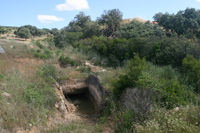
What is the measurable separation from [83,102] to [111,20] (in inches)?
808

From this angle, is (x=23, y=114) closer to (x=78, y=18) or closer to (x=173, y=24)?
(x=173, y=24)

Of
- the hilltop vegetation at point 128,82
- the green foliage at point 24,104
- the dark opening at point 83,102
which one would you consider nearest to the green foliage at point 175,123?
the hilltop vegetation at point 128,82

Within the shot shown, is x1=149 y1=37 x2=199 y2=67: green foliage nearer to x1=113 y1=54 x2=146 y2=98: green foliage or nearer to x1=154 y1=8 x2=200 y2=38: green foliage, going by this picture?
x1=113 y1=54 x2=146 y2=98: green foliage

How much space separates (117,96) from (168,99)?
293 cm

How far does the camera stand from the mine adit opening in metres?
10.1

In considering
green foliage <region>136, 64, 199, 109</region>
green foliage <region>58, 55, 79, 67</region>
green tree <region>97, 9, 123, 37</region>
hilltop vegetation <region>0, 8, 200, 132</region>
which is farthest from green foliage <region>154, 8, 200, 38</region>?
green foliage <region>136, 64, 199, 109</region>

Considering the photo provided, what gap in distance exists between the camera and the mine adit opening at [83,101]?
10.1 metres

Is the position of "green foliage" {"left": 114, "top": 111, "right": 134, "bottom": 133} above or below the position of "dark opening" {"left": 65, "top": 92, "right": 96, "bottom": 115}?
above

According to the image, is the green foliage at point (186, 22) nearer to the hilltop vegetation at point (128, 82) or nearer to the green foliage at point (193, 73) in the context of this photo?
the hilltop vegetation at point (128, 82)

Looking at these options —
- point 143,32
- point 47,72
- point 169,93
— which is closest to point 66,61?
point 47,72

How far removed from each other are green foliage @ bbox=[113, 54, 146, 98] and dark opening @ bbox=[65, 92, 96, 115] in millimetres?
3312

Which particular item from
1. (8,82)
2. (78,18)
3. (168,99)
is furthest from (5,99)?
(78,18)

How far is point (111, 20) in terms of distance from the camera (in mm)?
28125

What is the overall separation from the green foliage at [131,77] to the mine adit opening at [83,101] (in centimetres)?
331
